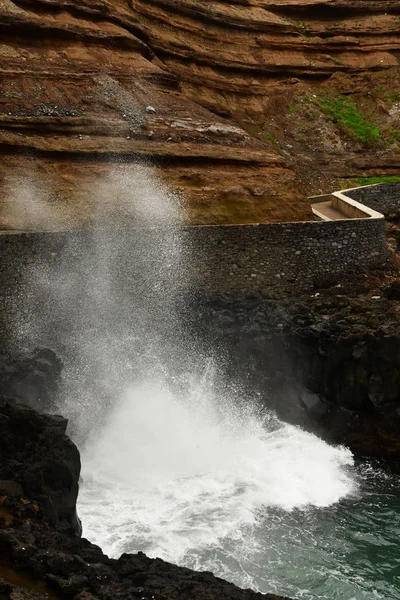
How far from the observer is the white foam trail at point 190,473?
13.5 meters

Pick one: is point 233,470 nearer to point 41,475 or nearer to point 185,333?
point 185,333

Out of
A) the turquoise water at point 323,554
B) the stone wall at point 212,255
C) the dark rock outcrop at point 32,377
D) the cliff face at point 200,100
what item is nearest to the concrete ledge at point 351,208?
the stone wall at point 212,255

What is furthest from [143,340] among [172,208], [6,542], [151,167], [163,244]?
[6,542]

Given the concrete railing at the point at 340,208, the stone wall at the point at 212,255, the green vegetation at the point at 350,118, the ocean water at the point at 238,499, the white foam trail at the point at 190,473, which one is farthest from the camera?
the green vegetation at the point at 350,118

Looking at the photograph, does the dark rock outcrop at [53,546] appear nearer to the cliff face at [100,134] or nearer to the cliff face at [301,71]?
the cliff face at [100,134]

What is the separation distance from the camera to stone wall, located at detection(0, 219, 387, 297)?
58.1 feet

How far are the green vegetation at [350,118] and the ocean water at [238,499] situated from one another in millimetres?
17926

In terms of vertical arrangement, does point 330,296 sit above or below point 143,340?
above

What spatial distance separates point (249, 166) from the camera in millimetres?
22750

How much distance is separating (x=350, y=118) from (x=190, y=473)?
21.9 metres

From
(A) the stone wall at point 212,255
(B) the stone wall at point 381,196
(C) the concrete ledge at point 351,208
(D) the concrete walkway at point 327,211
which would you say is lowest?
(A) the stone wall at point 212,255

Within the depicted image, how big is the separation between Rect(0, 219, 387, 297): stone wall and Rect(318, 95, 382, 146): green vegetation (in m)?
11.0

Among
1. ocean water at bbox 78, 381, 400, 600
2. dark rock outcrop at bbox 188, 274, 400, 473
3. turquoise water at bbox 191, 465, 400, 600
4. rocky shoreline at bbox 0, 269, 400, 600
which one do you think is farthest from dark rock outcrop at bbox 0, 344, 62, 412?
turquoise water at bbox 191, 465, 400, 600

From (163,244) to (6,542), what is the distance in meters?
10.8
